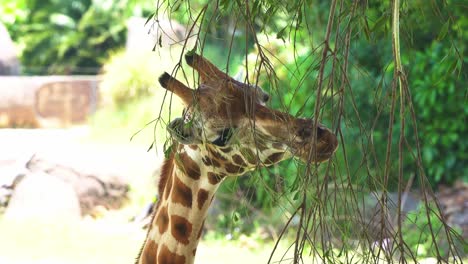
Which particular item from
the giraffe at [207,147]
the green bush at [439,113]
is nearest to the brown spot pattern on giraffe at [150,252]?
the giraffe at [207,147]

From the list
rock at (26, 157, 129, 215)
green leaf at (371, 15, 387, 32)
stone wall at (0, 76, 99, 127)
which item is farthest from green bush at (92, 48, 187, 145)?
green leaf at (371, 15, 387, 32)

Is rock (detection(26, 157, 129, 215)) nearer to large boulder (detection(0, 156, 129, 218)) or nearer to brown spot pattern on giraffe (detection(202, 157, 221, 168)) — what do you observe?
large boulder (detection(0, 156, 129, 218))

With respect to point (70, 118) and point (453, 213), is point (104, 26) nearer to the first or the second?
point (70, 118)

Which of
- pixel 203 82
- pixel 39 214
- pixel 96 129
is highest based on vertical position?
pixel 96 129

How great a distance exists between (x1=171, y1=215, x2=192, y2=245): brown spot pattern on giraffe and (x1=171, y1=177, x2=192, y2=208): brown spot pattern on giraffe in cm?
6

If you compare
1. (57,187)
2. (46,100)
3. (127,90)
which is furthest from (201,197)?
(46,100)

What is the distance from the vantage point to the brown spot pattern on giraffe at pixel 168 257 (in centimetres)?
281

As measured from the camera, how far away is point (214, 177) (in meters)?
2.70

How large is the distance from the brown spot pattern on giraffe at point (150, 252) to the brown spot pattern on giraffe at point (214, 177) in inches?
13.9

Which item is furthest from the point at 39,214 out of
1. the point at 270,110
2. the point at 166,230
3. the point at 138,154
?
the point at 270,110

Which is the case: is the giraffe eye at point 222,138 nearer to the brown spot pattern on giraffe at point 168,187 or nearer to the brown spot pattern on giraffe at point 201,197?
the brown spot pattern on giraffe at point 201,197

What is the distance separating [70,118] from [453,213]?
7.79 meters

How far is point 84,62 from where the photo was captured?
1873 cm

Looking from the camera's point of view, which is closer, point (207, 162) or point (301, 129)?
point (301, 129)
